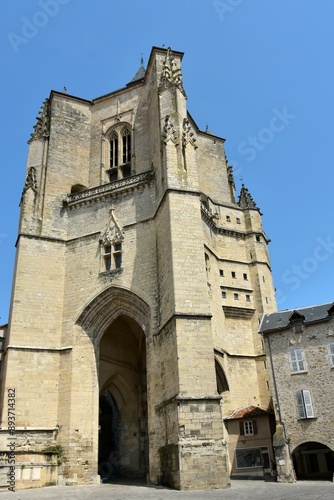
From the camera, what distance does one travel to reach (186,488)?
10344mm

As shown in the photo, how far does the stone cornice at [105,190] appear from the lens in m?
16.7

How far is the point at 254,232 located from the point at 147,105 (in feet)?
23.1

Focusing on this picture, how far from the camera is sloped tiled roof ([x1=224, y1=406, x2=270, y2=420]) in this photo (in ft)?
47.7

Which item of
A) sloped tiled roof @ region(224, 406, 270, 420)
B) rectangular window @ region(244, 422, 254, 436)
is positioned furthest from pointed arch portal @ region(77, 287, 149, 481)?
rectangular window @ region(244, 422, 254, 436)

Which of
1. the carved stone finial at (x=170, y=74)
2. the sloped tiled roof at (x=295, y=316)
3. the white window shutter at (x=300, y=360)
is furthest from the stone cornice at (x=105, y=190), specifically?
the white window shutter at (x=300, y=360)

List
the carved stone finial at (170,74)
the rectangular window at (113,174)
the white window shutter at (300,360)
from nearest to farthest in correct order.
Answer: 1. the white window shutter at (300,360)
2. the carved stone finial at (170,74)
3. the rectangular window at (113,174)

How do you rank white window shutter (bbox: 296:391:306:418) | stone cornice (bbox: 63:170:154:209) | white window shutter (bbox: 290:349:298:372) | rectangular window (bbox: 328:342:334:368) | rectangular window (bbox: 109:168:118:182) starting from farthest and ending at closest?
1. rectangular window (bbox: 109:168:118:182)
2. stone cornice (bbox: 63:170:154:209)
3. white window shutter (bbox: 290:349:298:372)
4. rectangular window (bbox: 328:342:334:368)
5. white window shutter (bbox: 296:391:306:418)

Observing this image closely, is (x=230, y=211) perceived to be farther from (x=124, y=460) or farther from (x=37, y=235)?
(x=124, y=460)

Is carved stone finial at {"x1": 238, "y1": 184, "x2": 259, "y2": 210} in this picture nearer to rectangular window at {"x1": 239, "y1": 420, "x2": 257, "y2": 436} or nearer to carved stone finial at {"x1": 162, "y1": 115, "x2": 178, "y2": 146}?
carved stone finial at {"x1": 162, "y1": 115, "x2": 178, "y2": 146}

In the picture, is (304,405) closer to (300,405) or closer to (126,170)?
(300,405)

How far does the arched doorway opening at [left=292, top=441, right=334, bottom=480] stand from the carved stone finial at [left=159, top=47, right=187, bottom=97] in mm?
13513

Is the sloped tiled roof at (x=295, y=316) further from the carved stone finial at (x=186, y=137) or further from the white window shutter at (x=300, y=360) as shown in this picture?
the carved stone finial at (x=186, y=137)

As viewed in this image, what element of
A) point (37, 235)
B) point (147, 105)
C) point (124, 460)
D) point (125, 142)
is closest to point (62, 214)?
point (37, 235)

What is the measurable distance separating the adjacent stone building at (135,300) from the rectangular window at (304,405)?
135cm
